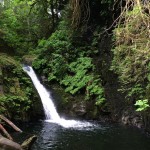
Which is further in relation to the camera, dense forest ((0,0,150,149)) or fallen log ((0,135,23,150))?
dense forest ((0,0,150,149))

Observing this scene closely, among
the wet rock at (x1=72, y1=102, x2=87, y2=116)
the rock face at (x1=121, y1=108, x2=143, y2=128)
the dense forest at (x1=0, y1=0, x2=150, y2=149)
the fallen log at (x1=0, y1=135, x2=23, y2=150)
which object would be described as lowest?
the fallen log at (x1=0, y1=135, x2=23, y2=150)

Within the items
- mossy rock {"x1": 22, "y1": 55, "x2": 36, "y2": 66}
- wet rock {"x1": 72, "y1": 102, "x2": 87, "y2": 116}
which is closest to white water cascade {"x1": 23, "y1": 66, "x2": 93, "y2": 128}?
wet rock {"x1": 72, "y1": 102, "x2": 87, "y2": 116}

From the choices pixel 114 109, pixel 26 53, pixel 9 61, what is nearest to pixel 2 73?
pixel 9 61

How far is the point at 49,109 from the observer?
15.0m

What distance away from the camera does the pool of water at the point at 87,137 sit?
950 centimetres

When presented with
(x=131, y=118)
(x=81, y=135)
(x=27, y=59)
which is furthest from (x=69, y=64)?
(x=81, y=135)

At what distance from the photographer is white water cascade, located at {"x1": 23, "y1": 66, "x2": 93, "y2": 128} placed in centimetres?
1300

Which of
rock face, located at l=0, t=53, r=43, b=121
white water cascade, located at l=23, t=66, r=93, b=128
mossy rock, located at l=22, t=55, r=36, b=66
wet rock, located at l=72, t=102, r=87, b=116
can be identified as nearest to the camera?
rock face, located at l=0, t=53, r=43, b=121

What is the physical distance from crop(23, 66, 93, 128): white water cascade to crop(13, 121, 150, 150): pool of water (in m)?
0.54

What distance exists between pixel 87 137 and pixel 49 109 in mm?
4697

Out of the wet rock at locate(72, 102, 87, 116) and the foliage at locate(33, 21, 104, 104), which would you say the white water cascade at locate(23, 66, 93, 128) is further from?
the wet rock at locate(72, 102, 87, 116)

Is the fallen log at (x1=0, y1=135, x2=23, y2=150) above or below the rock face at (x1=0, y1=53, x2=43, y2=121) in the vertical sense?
below

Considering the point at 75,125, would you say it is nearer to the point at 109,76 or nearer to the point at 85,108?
the point at 85,108

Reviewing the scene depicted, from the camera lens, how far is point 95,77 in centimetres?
1525
